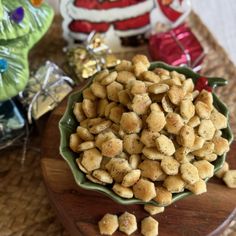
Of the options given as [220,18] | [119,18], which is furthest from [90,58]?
[220,18]

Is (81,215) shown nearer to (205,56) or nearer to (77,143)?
(77,143)

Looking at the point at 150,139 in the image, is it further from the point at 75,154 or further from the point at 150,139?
the point at 75,154

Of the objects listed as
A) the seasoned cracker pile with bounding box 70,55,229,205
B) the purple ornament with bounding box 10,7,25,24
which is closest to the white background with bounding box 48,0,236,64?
the purple ornament with bounding box 10,7,25,24

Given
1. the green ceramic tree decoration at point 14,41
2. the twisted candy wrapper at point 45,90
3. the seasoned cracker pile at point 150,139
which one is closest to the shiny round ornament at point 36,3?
the green ceramic tree decoration at point 14,41

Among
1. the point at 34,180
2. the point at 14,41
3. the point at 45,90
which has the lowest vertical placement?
the point at 34,180

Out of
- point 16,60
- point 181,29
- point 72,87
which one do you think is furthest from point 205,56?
point 16,60

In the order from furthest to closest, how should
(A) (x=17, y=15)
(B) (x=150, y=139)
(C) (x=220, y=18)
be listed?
(C) (x=220, y=18) < (A) (x=17, y=15) < (B) (x=150, y=139)
